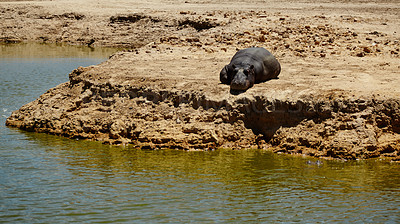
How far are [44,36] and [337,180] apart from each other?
25.9 metres

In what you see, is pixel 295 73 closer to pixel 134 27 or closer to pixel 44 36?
pixel 134 27

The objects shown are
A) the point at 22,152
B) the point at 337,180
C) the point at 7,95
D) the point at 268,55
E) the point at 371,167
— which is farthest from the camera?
the point at 7,95

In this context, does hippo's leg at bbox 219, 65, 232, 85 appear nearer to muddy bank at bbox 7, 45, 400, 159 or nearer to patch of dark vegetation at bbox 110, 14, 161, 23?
muddy bank at bbox 7, 45, 400, 159

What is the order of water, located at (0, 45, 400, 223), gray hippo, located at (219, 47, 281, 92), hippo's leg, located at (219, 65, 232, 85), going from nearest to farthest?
water, located at (0, 45, 400, 223) → gray hippo, located at (219, 47, 281, 92) → hippo's leg, located at (219, 65, 232, 85)

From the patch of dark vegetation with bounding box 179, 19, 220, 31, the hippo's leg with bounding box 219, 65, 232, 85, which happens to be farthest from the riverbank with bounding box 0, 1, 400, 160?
the patch of dark vegetation with bounding box 179, 19, 220, 31

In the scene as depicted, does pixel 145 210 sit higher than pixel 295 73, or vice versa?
pixel 295 73

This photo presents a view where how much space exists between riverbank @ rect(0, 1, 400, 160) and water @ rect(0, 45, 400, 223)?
0.47 meters

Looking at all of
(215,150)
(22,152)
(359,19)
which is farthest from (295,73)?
(359,19)

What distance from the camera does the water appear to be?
28.6 ft

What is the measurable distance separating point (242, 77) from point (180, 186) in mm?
3809

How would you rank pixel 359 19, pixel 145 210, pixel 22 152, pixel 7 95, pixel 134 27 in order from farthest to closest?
pixel 134 27
pixel 359 19
pixel 7 95
pixel 22 152
pixel 145 210

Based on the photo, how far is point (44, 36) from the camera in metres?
33.2

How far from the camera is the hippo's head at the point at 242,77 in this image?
12844 mm

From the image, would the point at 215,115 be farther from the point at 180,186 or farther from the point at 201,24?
the point at 201,24
